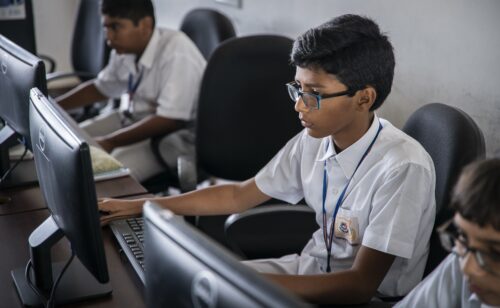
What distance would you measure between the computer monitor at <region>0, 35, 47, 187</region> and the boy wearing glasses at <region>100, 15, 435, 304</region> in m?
0.37

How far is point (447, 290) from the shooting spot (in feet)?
4.27

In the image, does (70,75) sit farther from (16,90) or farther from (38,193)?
(16,90)

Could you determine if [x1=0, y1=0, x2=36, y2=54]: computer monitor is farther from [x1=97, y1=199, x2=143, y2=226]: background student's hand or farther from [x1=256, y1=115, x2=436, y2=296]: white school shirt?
[x1=256, y1=115, x2=436, y2=296]: white school shirt

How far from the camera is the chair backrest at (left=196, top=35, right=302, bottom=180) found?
239 cm

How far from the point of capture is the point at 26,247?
5.85 ft

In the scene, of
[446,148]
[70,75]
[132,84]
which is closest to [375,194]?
[446,148]

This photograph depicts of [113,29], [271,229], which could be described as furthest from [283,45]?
[113,29]

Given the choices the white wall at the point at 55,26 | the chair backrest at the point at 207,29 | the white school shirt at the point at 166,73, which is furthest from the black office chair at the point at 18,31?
the white wall at the point at 55,26

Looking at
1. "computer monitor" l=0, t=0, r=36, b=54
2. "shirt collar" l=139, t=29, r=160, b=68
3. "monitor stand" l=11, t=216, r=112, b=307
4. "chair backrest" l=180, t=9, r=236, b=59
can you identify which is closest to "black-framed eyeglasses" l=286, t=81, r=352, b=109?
"monitor stand" l=11, t=216, r=112, b=307

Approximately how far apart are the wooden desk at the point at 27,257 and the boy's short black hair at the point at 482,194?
2.37 ft

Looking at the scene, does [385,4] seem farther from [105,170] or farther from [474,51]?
[105,170]

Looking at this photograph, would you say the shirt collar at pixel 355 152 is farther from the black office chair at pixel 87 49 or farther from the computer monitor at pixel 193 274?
the black office chair at pixel 87 49

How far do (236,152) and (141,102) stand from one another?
82cm

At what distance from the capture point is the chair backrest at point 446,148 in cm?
154
